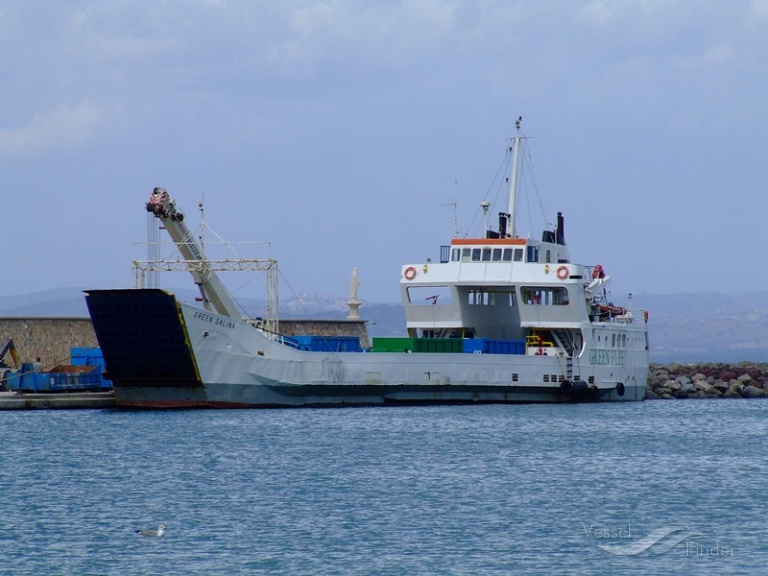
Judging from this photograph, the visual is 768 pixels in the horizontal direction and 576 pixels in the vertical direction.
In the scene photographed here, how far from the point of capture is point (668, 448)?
3612 centimetres

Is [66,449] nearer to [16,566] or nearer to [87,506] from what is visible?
[87,506]

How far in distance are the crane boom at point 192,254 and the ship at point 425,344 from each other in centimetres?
4

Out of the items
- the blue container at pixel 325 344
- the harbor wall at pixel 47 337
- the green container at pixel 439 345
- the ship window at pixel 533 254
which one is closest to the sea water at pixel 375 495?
the blue container at pixel 325 344

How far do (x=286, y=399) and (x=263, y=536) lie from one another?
21.1 metres

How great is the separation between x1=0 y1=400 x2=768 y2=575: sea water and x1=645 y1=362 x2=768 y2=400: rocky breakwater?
1910 centimetres

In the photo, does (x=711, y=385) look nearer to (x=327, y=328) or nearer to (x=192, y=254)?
(x=327, y=328)

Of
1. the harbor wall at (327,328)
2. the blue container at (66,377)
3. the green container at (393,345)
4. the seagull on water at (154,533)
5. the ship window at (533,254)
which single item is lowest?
the seagull on water at (154,533)

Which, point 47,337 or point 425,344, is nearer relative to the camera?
point 425,344

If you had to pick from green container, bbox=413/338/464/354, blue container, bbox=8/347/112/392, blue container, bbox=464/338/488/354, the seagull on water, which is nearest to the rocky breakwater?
blue container, bbox=464/338/488/354

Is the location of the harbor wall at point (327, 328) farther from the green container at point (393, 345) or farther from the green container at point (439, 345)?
the green container at point (393, 345)

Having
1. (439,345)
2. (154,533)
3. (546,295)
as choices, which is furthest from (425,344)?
(154,533)

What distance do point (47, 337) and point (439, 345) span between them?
15.3 m

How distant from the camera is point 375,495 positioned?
1085 inches

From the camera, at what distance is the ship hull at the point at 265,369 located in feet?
136
